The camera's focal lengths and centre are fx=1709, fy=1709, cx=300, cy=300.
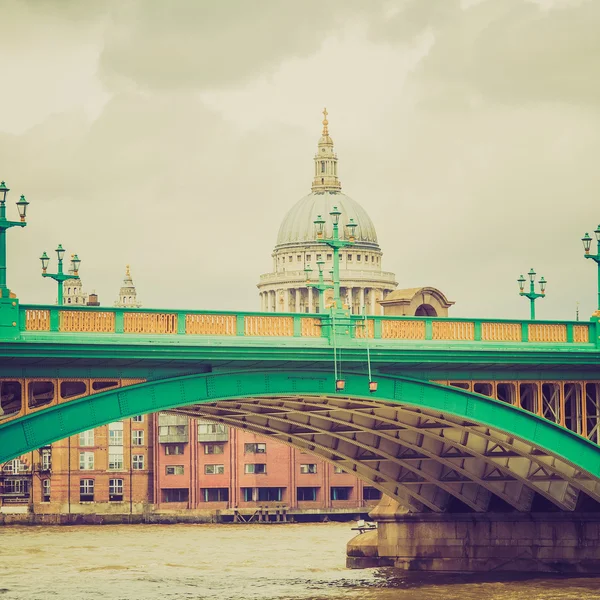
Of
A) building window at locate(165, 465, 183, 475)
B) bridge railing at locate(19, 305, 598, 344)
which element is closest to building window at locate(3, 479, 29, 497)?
building window at locate(165, 465, 183, 475)

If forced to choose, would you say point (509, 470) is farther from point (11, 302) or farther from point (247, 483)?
point (247, 483)

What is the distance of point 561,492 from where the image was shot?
6819 cm

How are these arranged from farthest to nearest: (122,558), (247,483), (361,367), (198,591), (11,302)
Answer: (247,483), (122,558), (198,591), (361,367), (11,302)

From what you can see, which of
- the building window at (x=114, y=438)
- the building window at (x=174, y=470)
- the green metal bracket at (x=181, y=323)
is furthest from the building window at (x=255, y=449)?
the green metal bracket at (x=181, y=323)

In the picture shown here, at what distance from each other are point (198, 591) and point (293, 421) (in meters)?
9.92

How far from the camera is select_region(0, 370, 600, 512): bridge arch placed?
162ft

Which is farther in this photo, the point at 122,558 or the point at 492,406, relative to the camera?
the point at 122,558

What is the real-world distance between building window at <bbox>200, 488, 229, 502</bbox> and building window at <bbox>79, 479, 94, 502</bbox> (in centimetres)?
1003

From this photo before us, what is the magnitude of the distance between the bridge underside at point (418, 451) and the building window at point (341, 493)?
72236mm

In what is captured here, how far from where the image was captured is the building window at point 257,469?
14725 cm

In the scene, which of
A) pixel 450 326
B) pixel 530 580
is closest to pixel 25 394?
pixel 450 326

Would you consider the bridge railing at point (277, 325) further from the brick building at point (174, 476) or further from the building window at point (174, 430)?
the building window at point (174, 430)

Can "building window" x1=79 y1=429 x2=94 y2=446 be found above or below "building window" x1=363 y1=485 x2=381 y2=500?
above

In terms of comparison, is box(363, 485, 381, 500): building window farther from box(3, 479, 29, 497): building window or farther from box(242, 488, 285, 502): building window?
box(3, 479, 29, 497): building window
